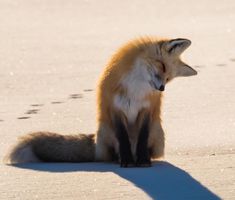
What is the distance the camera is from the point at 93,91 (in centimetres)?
1134

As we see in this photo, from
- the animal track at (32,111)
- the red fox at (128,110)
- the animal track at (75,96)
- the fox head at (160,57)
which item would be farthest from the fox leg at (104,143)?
the animal track at (75,96)

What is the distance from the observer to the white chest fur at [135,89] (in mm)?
8078

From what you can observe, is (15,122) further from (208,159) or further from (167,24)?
(167,24)

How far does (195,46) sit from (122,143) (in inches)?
254

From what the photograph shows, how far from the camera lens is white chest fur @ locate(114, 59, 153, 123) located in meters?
8.08

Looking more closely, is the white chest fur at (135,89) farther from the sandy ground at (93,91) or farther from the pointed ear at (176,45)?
the sandy ground at (93,91)

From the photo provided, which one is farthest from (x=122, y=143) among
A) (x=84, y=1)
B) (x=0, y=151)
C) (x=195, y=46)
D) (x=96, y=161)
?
(x=84, y=1)

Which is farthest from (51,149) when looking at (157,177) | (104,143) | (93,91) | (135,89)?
(93,91)

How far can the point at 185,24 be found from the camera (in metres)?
16.3

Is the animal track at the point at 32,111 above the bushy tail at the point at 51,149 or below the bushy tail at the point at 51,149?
below

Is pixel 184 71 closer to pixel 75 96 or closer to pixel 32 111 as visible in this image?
pixel 32 111

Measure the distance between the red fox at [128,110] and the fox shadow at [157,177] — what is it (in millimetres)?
166

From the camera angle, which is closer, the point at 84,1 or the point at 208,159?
the point at 208,159

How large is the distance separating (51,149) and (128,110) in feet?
2.43
